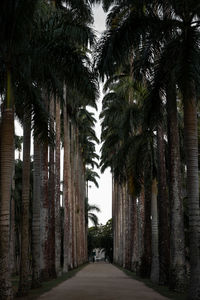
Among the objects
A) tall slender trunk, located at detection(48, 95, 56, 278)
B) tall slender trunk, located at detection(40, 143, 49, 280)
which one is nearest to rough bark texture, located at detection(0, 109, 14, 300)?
tall slender trunk, located at detection(40, 143, 49, 280)

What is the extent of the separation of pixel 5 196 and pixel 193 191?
502 cm

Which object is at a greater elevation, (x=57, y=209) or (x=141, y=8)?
(x=141, y=8)

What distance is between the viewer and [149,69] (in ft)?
46.5

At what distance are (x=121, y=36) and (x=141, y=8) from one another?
949mm

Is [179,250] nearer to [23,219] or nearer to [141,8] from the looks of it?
[23,219]

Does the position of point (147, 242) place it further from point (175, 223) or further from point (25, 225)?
point (25, 225)

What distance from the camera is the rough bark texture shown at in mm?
11117

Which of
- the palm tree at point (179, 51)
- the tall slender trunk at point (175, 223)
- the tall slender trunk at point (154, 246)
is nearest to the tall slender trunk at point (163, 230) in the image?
the tall slender trunk at point (154, 246)

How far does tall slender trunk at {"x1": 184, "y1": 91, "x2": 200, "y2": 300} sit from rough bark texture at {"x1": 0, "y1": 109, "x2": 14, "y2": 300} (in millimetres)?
4648

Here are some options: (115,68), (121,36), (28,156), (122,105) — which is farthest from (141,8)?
(122,105)

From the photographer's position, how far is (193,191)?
1211 centimetres

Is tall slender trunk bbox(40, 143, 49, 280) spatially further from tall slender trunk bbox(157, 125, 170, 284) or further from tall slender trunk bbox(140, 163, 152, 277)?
tall slender trunk bbox(157, 125, 170, 284)

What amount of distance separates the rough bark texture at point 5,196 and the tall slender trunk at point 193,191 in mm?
4648

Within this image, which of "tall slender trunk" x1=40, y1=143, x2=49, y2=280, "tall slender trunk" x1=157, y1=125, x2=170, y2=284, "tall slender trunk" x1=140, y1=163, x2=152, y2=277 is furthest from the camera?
"tall slender trunk" x1=140, y1=163, x2=152, y2=277
